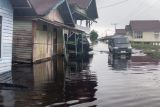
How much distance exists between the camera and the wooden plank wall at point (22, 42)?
74.3 ft

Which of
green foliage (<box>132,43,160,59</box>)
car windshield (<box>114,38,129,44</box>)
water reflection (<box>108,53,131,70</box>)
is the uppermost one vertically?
car windshield (<box>114,38,129,44</box>)

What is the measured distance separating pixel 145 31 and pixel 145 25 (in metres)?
1.54

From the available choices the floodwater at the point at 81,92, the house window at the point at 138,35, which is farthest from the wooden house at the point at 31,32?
the house window at the point at 138,35

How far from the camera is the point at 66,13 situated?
2983cm

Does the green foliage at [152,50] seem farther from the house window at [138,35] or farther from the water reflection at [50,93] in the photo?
the house window at [138,35]

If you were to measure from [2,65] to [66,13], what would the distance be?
1410 centimetres

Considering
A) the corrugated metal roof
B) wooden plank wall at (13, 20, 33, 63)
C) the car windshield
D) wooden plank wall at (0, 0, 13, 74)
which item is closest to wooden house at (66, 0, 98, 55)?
the car windshield

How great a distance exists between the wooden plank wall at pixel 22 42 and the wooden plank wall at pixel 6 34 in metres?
5.16

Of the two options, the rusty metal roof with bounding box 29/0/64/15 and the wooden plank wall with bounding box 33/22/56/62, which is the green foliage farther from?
the rusty metal roof with bounding box 29/0/64/15

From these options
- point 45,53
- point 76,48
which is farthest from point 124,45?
point 45,53

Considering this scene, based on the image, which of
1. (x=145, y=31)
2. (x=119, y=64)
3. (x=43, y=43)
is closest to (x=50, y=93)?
(x=119, y=64)

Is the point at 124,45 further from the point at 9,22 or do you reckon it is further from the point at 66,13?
the point at 9,22

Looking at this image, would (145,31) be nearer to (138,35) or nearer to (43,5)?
(138,35)

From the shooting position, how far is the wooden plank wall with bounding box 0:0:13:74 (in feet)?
53.3
